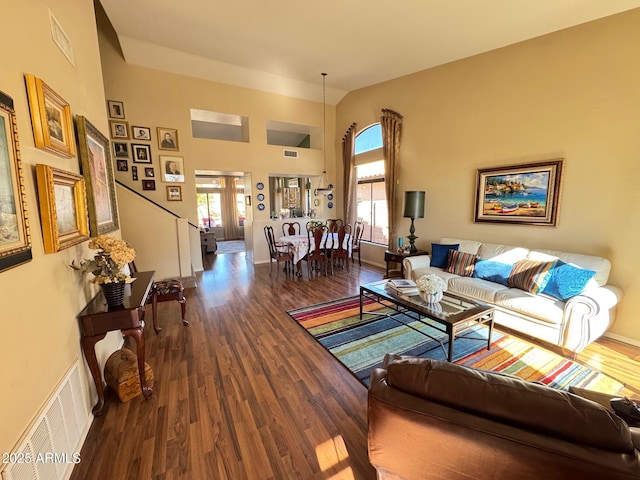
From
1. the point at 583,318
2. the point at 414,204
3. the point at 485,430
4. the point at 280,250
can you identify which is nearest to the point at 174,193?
the point at 280,250

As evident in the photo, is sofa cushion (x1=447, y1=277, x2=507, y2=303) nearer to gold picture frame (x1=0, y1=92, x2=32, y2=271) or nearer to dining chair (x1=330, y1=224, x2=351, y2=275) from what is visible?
dining chair (x1=330, y1=224, x2=351, y2=275)

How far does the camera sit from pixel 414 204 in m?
4.61

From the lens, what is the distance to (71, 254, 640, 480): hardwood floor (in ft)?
4.99

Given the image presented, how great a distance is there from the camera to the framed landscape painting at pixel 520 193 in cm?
331

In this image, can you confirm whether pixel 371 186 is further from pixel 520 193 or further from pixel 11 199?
pixel 11 199

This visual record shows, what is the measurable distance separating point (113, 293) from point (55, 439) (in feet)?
2.78

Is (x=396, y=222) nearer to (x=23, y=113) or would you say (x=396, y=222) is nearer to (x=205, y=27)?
(x=205, y=27)

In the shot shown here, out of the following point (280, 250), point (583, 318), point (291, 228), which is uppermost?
point (291, 228)

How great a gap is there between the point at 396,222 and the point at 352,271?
55.2 inches

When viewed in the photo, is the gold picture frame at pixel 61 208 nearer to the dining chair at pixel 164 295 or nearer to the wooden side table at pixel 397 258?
the dining chair at pixel 164 295

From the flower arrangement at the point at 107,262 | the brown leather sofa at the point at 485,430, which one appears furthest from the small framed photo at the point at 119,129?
the brown leather sofa at the point at 485,430

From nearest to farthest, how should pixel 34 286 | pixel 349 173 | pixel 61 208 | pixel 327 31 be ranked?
pixel 34 286 < pixel 61 208 < pixel 327 31 < pixel 349 173

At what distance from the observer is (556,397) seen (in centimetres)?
82

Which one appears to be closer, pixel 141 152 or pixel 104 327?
pixel 104 327
